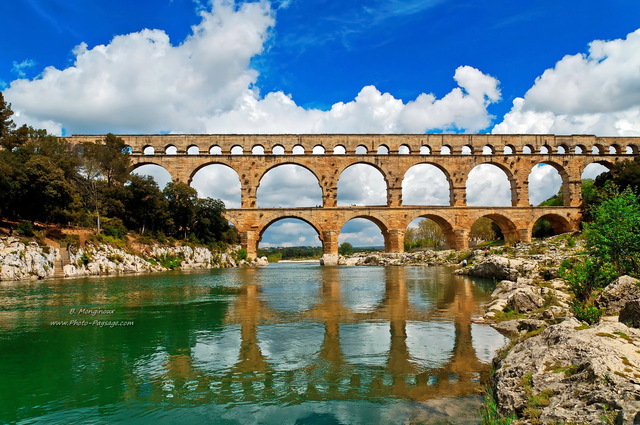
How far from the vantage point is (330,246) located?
3928cm

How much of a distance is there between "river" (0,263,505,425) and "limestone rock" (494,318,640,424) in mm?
549

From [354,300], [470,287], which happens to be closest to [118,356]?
[354,300]

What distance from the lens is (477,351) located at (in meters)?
6.48

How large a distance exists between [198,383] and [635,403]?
4.40 m

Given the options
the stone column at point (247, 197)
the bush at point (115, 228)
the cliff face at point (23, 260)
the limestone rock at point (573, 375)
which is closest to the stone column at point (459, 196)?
the stone column at point (247, 197)

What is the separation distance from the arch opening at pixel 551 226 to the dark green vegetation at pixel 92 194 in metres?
31.4

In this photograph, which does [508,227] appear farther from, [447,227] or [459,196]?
[447,227]

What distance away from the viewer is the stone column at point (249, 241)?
38.9 m

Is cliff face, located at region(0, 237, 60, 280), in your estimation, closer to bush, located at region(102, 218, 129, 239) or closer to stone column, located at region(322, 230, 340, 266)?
bush, located at region(102, 218, 129, 239)

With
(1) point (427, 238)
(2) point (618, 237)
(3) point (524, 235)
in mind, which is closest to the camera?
(2) point (618, 237)

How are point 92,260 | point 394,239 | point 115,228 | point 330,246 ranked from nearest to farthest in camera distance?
point 92,260 < point 115,228 < point 330,246 < point 394,239

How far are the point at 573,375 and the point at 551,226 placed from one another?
45.7 metres

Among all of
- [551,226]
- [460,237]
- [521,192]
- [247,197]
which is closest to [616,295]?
[460,237]

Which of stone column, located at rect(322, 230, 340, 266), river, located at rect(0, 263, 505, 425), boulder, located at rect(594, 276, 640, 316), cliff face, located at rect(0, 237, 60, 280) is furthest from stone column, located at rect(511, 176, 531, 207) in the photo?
cliff face, located at rect(0, 237, 60, 280)
